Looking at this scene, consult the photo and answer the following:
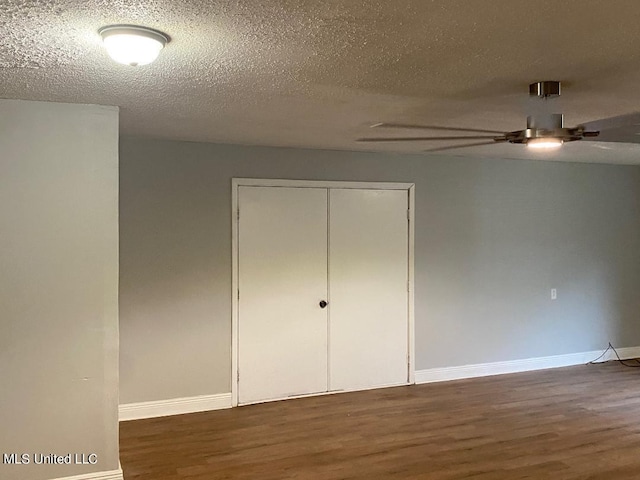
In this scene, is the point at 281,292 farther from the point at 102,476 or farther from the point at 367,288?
the point at 102,476

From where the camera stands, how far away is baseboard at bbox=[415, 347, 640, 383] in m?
5.80

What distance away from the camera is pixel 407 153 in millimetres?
5629

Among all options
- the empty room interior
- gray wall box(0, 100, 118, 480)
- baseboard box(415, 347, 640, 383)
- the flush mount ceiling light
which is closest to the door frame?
the empty room interior

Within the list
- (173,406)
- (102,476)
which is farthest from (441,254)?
(102,476)

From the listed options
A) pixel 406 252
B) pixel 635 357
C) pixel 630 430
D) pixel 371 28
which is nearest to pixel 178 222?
pixel 406 252

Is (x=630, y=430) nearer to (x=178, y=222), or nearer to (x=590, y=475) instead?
(x=590, y=475)

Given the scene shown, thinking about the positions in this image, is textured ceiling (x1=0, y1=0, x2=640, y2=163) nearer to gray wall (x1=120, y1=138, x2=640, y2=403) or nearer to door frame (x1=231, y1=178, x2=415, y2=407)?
gray wall (x1=120, y1=138, x2=640, y2=403)

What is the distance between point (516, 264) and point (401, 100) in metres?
3.51

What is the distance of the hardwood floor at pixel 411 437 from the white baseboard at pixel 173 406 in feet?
0.31

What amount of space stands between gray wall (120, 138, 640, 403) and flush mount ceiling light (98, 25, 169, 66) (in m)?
2.65

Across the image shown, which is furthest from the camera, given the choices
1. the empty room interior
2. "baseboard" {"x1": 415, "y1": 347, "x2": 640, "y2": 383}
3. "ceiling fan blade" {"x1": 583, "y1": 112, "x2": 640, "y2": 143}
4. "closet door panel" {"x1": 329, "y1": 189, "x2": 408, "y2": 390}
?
"baseboard" {"x1": 415, "y1": 347, "x2": 640, "y2": 383}

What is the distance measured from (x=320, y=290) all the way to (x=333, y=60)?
3128 mm

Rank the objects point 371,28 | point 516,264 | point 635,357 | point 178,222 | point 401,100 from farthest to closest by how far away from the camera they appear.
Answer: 1. point 635,357
2. point 516,264
3. point 178,222
4. point 401,100
5. point 371,28

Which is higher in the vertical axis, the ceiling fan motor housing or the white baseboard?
the ceiling fan motor housing
